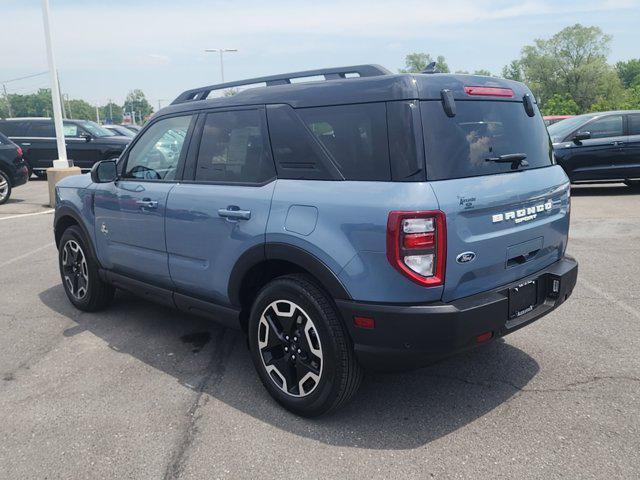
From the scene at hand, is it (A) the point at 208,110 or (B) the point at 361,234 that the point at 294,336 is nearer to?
(B) the point at 361,234

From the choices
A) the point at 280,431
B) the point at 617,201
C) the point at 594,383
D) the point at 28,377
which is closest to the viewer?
the point at 280,431

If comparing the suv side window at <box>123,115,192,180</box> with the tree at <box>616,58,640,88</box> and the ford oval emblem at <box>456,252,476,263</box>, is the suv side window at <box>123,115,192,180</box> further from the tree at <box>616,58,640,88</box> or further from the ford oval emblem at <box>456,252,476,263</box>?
the tree at <box>616,58,640,88</box>

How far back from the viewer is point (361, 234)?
2.69 meters

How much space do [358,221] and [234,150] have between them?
120cm

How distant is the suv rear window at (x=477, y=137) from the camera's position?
273 centimetres

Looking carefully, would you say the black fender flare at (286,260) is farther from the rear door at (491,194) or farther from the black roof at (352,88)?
the black roof at (352,88)

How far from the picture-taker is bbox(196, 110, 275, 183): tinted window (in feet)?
10.9

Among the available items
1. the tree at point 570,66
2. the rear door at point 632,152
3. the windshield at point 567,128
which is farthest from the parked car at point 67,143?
the tree at point 570,66

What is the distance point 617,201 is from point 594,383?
8269 millimetres

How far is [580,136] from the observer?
11.0 metres

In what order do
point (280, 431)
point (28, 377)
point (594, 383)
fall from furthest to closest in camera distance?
point (28, 377) → point (594, 383) → point (280, 431)

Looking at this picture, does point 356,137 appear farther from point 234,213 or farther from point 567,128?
point 567,128

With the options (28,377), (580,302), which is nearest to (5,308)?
(28,377)

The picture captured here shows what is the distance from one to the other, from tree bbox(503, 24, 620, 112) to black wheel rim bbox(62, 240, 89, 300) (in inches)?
2658
